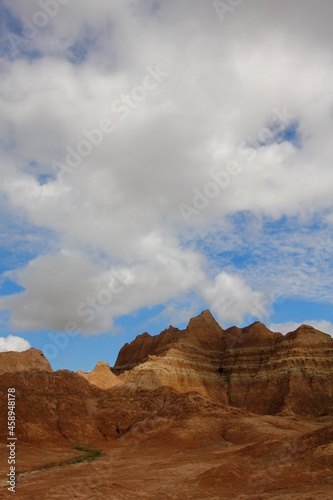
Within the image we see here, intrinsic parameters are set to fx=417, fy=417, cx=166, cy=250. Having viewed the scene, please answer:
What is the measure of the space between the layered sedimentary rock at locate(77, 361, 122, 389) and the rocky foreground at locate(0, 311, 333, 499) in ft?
0.76

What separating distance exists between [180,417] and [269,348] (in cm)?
5704

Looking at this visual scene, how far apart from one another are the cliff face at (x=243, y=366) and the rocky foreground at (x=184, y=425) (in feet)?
0.91

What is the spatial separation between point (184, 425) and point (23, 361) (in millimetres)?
31319

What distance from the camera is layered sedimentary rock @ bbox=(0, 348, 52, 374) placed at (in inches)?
2207

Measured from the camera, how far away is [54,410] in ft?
130

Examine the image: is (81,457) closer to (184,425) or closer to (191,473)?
(184,425)

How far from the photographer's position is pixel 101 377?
2717 inches

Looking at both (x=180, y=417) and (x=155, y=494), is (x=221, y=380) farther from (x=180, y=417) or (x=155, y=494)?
(x=155, y=494)

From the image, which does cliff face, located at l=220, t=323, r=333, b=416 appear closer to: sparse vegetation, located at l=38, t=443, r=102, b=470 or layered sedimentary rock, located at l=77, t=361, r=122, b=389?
layered sedimentary rock, located at l=77, t=361, r=122, b=389

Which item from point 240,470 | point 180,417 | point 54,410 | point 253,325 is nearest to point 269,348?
point 253,325

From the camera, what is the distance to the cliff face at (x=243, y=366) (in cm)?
7394

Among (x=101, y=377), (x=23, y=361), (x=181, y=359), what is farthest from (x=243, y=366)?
(x=23, y=361)

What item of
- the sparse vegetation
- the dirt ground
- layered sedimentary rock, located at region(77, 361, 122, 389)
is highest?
layered sedimentary rock, located at region(77, 361, 122, 389)

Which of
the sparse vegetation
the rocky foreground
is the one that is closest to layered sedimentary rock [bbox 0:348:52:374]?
the rocky foreground
